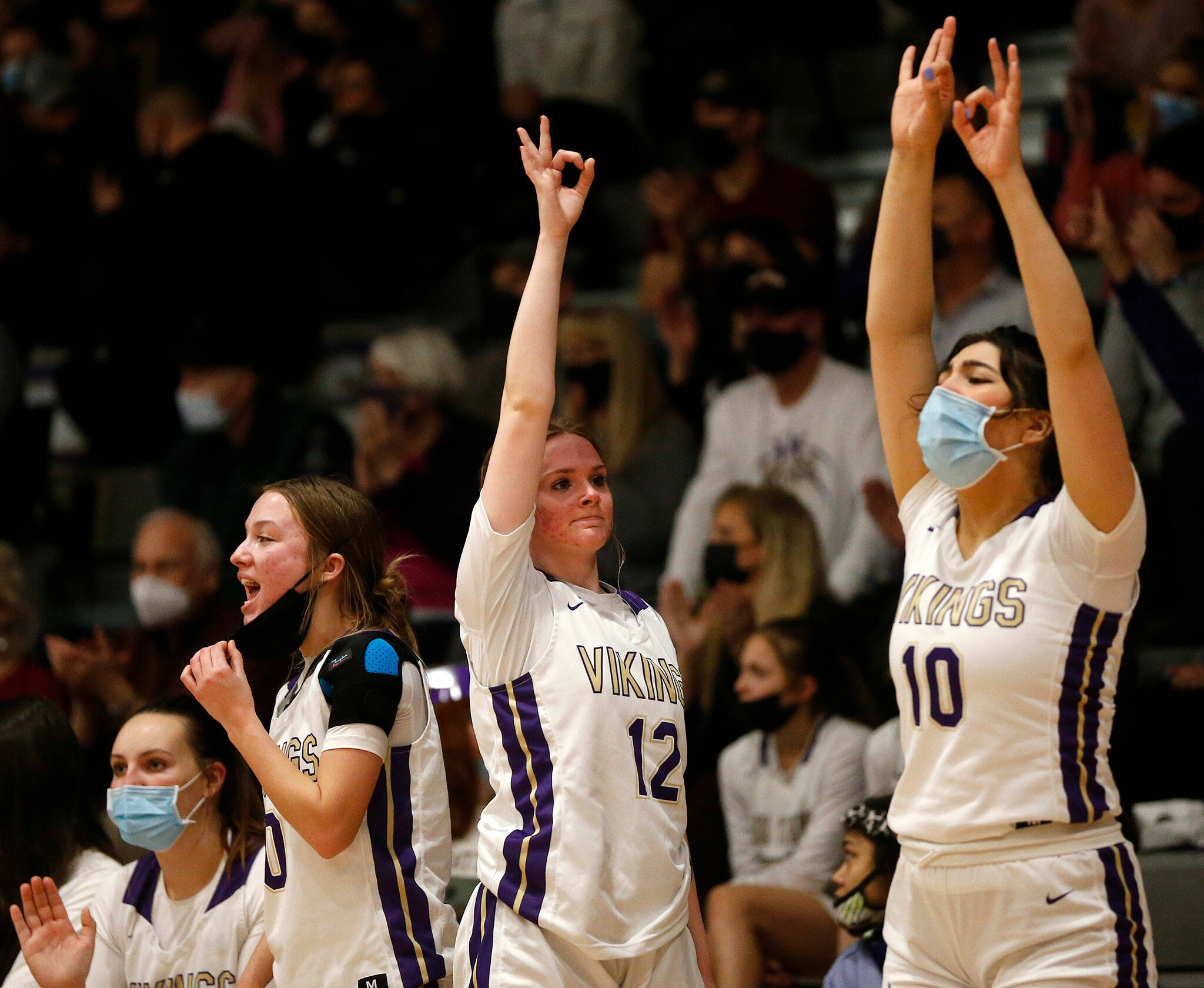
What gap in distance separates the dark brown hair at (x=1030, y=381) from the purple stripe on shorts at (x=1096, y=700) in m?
0.32

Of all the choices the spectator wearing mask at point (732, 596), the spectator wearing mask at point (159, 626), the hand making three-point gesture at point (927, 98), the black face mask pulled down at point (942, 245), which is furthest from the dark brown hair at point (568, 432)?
the black face mask pulled down at point (942, 245)

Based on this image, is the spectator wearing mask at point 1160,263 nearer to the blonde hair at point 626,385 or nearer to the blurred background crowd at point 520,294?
the blurred background crowd at point 520,294

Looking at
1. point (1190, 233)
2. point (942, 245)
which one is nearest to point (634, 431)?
point (942, 245)

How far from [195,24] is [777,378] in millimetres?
4921

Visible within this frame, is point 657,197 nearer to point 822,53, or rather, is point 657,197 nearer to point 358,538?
point 822,53

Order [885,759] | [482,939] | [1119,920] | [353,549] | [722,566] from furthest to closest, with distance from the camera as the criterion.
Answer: [722,566] → [885,759] → [353,549] → [482,939] → [1119,920]

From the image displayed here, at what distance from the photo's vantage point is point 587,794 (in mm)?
2727

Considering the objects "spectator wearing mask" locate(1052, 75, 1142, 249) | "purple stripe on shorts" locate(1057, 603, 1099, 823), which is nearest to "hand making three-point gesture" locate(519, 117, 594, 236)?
"purple stripe on shorts" locate(1057, 603, 1099, 823)

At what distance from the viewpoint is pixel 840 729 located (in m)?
4.61

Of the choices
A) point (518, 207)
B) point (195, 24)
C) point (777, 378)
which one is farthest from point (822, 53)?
point (195, 24)

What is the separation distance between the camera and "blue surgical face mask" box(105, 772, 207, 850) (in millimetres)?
3445

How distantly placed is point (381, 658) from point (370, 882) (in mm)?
423

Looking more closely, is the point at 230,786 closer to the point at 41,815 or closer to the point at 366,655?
the point at 41,815

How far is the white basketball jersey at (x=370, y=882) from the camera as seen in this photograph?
114 inches
